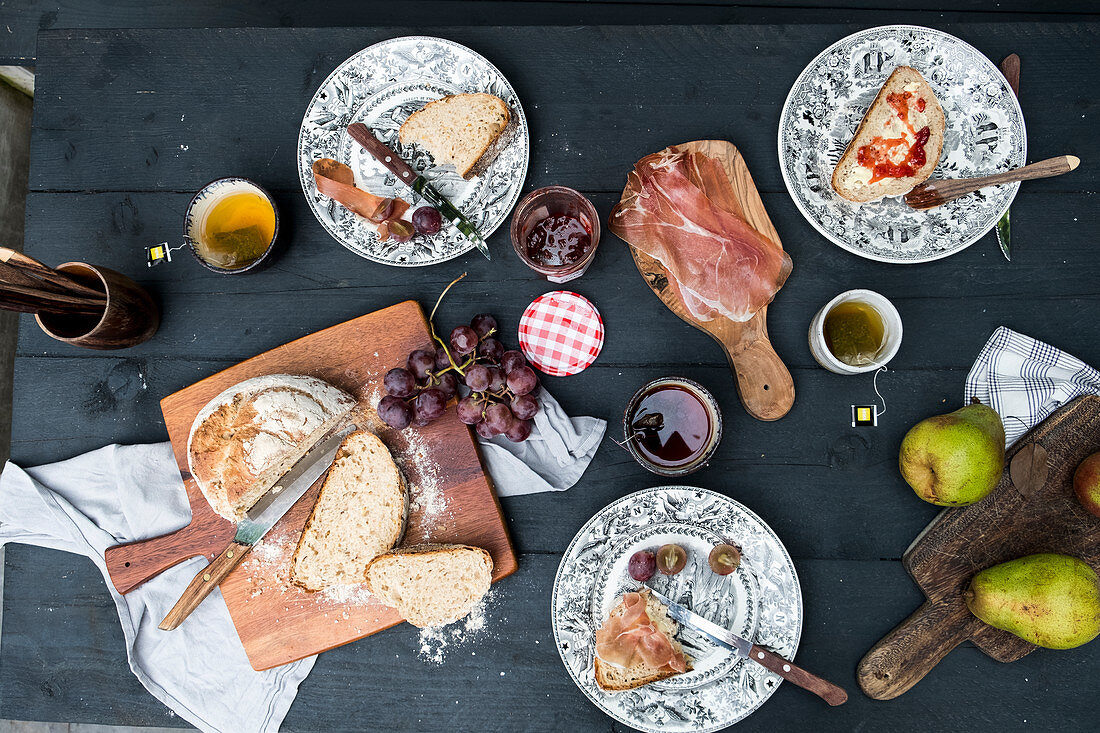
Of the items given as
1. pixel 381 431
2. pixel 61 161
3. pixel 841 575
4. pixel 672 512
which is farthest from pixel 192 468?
pixel 841 575

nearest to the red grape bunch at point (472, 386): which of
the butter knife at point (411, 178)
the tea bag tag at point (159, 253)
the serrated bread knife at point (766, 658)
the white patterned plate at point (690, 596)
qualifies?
the butter knife at point (411, 178)

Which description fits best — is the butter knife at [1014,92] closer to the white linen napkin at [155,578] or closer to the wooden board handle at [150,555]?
the white linen napkin at [155,578]

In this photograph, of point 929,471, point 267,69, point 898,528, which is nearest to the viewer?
point 929,471

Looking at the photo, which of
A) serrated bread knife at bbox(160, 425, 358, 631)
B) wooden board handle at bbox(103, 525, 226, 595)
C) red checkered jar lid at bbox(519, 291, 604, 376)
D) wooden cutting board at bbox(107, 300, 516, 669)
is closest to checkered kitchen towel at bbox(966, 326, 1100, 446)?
red checkered jar lid at bbox(519, 291, 604, 376)

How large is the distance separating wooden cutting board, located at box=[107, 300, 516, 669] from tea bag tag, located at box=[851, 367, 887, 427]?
39.3 inches

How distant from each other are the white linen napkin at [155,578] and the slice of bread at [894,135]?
1.96 metres

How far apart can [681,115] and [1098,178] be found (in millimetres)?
1158

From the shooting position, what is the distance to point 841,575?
171cm

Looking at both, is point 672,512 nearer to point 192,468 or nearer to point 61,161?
point 192,468

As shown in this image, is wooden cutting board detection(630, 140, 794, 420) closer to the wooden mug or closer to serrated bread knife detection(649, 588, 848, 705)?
serrated bread knife detection(649, 588, 848, 705)

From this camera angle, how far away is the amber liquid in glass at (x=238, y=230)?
1755 millimetres

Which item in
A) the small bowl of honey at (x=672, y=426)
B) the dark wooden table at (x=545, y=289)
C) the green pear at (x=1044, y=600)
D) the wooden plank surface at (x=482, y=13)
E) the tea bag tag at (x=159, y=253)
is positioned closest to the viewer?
the green pear at (x=1044, y=600)

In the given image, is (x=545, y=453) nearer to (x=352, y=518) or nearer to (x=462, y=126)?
(x=352, y=518)

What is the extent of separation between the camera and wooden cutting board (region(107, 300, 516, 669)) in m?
1.72
